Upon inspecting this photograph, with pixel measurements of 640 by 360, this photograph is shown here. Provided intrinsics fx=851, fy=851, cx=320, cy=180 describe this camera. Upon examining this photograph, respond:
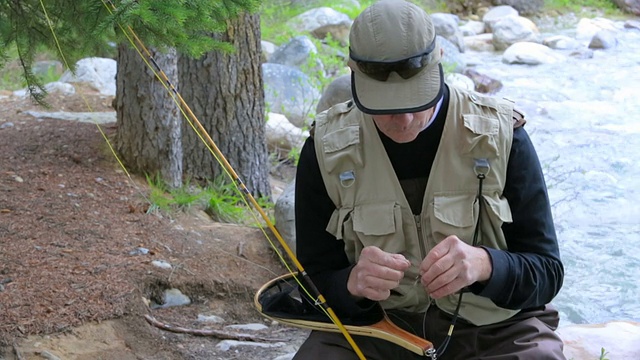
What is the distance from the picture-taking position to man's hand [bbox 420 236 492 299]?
7.03 feet

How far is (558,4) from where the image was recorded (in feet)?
54.9

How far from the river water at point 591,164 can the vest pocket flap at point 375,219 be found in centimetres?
335

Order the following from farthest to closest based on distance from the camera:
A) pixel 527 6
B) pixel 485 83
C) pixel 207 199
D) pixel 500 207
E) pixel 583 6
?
pixel 583 6, pixel 527 6, pixel 485 83, pixel 207 199, pixel 500 207

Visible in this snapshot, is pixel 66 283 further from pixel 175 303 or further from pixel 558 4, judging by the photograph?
pixel 558 4

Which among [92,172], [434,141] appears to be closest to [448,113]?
[434,141]

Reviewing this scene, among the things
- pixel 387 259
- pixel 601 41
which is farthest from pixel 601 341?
pixel 601 41

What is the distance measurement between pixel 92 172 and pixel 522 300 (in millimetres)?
3308

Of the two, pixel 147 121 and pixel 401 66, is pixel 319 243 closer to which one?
pixel 401 66

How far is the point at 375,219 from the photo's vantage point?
94.7 inches

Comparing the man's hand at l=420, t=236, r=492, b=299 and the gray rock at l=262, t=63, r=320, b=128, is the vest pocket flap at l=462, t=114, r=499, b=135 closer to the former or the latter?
the man's hand at l=420, t=236, r=492, b=299

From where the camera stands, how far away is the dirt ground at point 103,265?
11.0ft

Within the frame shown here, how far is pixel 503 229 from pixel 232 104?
3340 millimetres

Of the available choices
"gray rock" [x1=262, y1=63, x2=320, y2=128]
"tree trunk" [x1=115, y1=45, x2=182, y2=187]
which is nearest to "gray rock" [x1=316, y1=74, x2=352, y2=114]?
"tree trunk" [x1=115, y1=45, x2=182, y2=187]

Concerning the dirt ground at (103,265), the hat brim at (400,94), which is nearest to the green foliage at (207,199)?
the dirt ground at (103,265)
